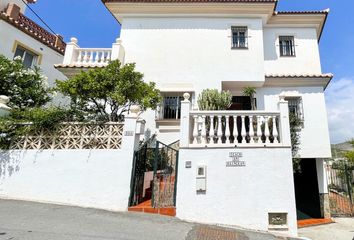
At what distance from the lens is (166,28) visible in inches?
464

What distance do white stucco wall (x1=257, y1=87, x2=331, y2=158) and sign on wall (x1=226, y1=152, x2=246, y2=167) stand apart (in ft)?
18.4

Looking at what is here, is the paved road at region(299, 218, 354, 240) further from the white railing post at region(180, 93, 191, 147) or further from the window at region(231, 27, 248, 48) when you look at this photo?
the window at region(231, 27, 248, 48)

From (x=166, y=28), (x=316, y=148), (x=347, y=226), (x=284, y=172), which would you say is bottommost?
(x=347, y=226)

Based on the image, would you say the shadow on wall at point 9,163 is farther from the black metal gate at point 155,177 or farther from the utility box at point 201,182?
the utility box at point 201,182

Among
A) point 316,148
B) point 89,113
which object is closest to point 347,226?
point 316,148

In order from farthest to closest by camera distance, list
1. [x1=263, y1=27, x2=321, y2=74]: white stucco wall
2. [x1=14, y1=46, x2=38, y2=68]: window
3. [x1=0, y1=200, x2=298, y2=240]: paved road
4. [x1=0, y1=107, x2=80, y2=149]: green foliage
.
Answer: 1. [x1=14, y1=46, x2=38, y2=68]: window
2. [x1=263, y1=27, x2=321, y2=74]: white stucco wall
3. [x1=0, y1=107, x2=80, y2=149]: green foliage
4. [x1=0, y1=200, x2=298, y2=240]: paved road

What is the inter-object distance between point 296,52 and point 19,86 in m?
13.0

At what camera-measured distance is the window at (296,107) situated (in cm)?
1079

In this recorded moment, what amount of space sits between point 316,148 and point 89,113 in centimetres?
973

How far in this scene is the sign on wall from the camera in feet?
19.7

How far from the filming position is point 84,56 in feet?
37.9

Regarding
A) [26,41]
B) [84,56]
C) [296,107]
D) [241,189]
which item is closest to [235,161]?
[241,189]

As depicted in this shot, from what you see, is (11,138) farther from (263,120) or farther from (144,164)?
(263,120)

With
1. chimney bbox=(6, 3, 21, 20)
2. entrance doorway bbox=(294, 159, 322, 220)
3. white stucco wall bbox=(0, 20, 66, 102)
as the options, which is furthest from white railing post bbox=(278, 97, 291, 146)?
chimney bbox=(6, 3, 21, 20)
